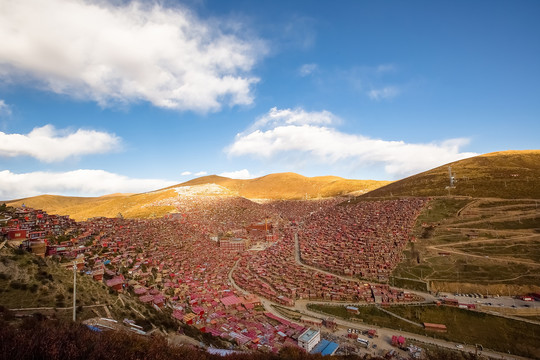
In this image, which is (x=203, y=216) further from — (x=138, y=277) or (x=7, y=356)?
(x=7, y=356)

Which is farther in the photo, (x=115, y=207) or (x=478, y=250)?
(x=115, y=207)

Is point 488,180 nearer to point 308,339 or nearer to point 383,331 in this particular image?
point 383,331

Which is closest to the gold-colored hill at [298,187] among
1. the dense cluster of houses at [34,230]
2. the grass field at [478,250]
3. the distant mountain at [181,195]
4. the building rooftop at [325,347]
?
the distant mountain at [181,195]

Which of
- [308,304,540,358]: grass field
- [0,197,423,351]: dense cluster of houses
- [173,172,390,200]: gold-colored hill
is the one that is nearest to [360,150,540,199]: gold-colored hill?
[0,197,423,351]: dense cluster of houses

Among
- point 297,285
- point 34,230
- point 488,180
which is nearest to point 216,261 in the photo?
point 297,285

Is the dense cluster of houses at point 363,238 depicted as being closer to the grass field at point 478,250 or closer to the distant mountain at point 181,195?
the grass field at point 478,250

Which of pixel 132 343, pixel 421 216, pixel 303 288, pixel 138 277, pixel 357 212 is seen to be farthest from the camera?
pixel 357 212

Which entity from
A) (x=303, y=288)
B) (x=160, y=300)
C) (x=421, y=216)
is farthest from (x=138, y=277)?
(x=421, y=216)
